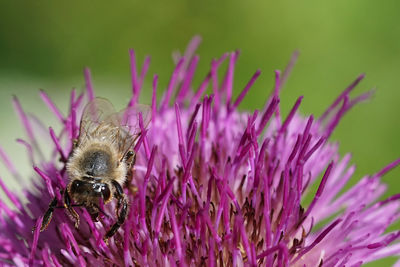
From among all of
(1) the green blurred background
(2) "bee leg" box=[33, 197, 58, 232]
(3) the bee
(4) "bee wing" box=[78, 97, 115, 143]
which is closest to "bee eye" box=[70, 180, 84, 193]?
(3) the bee

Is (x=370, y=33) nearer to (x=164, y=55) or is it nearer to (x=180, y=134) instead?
(x=164, y=55)

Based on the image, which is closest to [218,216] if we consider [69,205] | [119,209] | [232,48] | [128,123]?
[119,209]

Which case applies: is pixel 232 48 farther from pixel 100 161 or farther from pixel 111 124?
pixel 100 161

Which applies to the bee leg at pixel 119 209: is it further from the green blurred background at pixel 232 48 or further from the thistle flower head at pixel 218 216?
the green blurred background at pixel 232 48

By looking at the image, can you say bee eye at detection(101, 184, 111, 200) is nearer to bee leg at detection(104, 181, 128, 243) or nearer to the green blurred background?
bee leg at detection(104, 181, 128, 243)

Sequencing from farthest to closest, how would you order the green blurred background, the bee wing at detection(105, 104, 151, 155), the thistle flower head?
1. the green blurred background
2. the bee wing at detection(105, 104, 151, 155)
3. the thistle flower head
